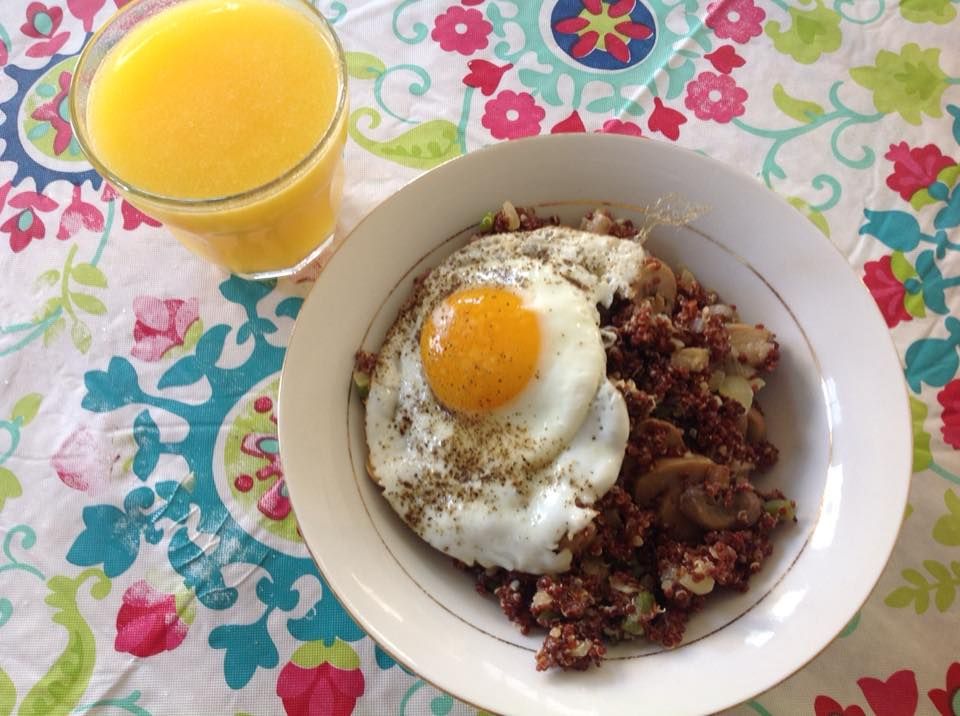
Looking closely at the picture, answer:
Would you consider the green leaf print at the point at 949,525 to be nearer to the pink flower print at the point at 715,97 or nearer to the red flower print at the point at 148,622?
the pink flower print at the point at 715,97

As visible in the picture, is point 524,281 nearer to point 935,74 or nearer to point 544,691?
point 544,691

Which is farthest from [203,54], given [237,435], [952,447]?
[952,447]

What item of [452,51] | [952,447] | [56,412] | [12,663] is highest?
[452,51]

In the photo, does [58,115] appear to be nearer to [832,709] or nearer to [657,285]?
[657,285]

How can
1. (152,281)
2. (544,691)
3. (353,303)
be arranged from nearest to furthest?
(544,691)
(353,303)
(152,281)

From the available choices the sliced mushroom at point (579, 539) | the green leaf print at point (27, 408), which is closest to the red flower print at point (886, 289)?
the sliced mushroom at point (579, 539)

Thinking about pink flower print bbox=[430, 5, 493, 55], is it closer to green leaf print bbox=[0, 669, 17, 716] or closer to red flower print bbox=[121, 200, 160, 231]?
red flower print bbox=[121, 200, 160, 231]

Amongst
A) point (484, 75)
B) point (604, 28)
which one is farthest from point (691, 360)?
point (604, 28)
